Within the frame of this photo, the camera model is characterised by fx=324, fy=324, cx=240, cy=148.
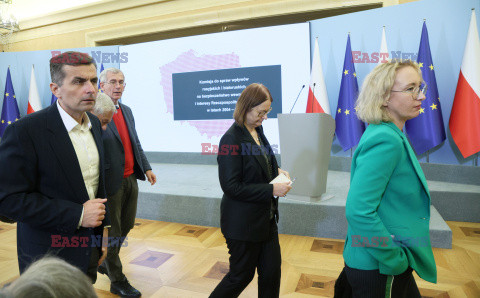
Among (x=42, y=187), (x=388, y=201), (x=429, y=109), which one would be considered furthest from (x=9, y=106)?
(x=388, y=201)

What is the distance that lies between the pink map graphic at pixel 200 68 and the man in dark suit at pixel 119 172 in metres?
2.83

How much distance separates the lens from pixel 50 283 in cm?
53

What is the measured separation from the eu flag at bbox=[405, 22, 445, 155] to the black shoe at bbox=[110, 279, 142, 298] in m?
3.60

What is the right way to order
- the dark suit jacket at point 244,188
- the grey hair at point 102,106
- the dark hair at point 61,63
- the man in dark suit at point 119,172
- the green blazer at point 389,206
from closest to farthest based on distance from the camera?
the green blazer at point 389,206, the dark hair at point 61,63, the dark suit jacket at point 244,188, the grey hair at point 102,106, the man in dark suit at point 119,172

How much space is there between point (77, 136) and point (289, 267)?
2.01 m

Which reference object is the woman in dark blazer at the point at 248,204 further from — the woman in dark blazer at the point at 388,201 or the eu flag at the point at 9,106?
the eu flag at the point at 9,106

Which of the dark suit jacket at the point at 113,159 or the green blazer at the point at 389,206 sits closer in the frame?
the green blazer at the point at 389,206

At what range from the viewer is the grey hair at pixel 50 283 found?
0.51m

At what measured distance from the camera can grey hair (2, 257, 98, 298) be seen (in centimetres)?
51

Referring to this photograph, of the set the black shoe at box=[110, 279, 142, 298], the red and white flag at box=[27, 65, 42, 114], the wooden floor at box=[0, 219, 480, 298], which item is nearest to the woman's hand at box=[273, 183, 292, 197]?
the wooden floor at box=[0, 219, 480, 298]

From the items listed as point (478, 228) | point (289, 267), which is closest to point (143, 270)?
point (289, 267)

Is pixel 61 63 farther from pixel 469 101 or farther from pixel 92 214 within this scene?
pixel 469 101

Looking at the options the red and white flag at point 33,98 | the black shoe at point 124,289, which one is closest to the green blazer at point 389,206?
the black shoe at point 124,289

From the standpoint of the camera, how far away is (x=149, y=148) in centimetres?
606
